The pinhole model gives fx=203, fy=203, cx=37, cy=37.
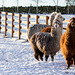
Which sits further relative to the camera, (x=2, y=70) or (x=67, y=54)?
(x=2, y=70)

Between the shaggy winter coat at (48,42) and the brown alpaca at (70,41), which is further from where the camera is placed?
the shaggy winter coat at (48,42)

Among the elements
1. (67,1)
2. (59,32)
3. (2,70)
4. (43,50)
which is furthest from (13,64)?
(67,1)

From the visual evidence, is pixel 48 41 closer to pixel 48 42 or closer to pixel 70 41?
pixel 48 42

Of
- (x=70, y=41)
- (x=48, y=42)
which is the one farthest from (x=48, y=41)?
(x=70, y=41)

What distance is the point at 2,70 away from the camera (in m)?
4.90

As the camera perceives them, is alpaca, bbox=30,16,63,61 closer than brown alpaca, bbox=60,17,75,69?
No

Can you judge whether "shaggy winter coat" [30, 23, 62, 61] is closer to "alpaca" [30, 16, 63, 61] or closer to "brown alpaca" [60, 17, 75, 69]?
"alpaca" [30, 16, 63, 61]

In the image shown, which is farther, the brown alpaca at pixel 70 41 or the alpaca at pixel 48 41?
the alpaca at pixel 48 41

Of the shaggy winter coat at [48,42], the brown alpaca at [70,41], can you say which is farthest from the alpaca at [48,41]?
the brown alpaca at [70,41]

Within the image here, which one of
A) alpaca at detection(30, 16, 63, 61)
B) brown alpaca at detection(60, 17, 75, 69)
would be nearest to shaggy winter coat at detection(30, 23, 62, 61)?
alpaca at detection(30, 16, 63, 61)

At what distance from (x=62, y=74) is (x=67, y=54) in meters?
0.46

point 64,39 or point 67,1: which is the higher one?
point 67,1

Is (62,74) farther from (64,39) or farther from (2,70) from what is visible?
(2,70)

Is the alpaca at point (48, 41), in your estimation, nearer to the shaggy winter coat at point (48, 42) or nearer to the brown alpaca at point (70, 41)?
the shaggy winter coat at point (48, 42)
